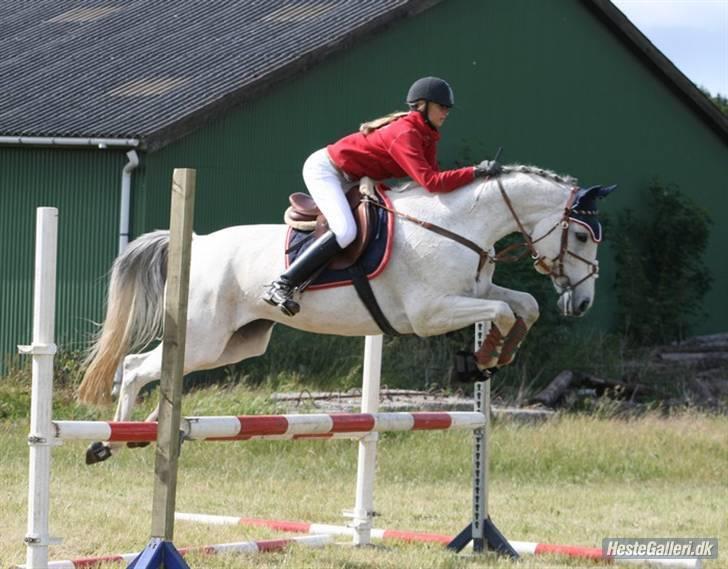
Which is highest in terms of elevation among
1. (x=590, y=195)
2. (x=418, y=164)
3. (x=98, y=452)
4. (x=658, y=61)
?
(x=658, y=61)

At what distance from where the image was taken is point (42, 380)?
18.0 ft

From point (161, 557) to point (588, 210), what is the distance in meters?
2.74

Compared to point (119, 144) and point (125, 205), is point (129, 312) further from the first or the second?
point (125, 205)

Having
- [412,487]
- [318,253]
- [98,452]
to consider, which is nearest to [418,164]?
[318,253]

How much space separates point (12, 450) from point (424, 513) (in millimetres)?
3530

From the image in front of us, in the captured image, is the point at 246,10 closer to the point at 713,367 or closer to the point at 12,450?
the point at 713,367

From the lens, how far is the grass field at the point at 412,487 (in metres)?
7.47

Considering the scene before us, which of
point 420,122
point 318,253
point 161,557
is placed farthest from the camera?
point 420,122

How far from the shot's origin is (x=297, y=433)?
643 centimetres

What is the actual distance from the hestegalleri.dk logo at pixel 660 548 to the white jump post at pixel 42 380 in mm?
2907

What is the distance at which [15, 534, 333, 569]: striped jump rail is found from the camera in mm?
6227

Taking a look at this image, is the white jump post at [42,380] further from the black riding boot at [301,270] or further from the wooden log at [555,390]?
the wooden log at [555,390]

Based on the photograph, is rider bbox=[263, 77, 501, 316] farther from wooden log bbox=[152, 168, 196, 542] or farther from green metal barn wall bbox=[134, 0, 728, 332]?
green metal barn wall bbox=[134, 0, 728, 332]

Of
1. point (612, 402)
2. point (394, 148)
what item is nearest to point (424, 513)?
point (394, 148)
